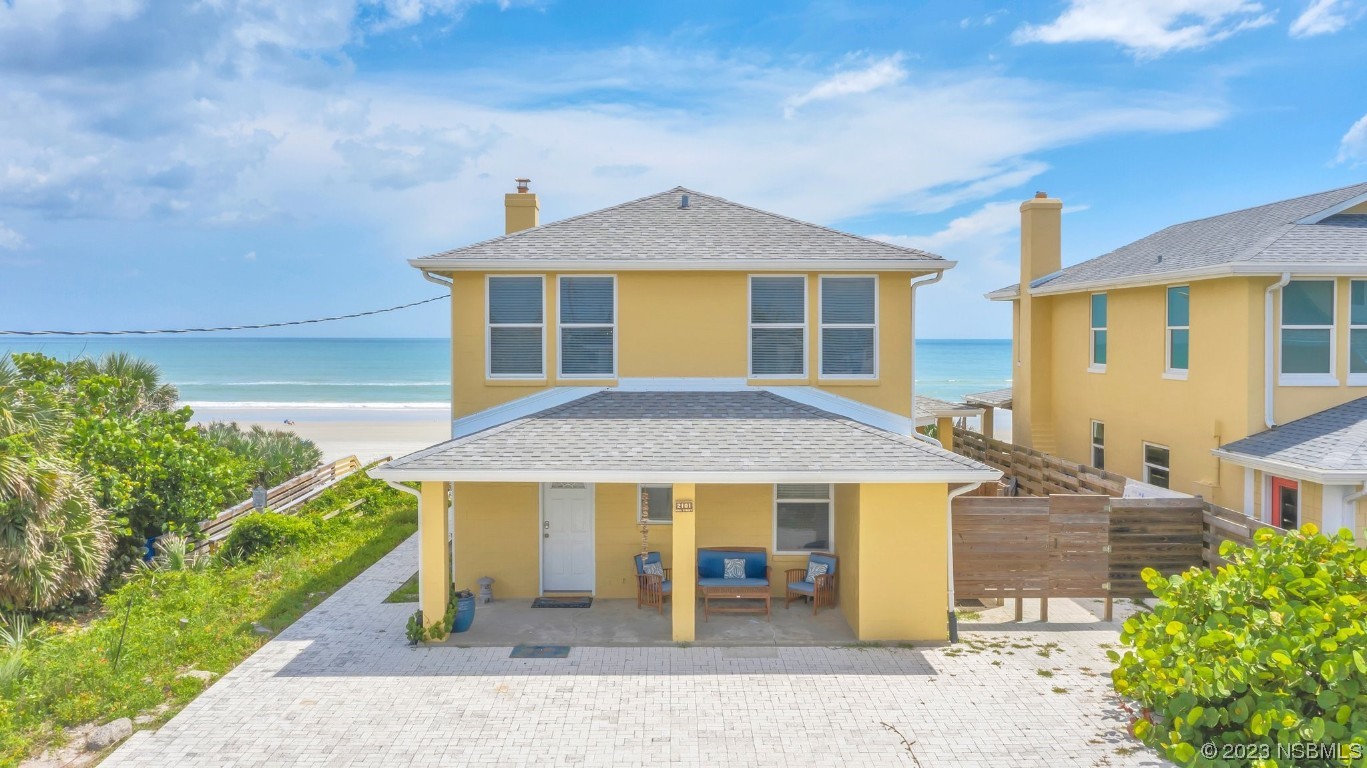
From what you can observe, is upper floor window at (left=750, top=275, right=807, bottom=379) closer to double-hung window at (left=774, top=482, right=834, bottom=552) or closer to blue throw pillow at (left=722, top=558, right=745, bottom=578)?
double-hung window at (left=774, top=482, right=834, bottom=552)

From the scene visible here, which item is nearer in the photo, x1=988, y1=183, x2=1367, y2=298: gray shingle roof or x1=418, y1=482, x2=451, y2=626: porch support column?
x1=418, y1=482, x2=451, y2=626: porch support column

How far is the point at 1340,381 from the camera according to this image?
1340 cm

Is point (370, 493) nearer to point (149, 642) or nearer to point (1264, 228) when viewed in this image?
point (149, 642)

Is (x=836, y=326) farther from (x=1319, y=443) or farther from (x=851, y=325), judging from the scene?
(x=1319, y=443)

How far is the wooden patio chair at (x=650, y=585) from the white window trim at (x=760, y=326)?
3.64m

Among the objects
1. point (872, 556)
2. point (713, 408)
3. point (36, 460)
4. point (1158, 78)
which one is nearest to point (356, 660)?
point (36, 460)

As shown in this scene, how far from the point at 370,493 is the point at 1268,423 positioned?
1992cm

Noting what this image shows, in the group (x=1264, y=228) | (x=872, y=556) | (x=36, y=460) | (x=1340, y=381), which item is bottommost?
(x=872, y=556)

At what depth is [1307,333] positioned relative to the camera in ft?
43.9

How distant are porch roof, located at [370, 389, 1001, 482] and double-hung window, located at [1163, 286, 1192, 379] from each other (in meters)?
7.05

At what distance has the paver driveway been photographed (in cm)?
795

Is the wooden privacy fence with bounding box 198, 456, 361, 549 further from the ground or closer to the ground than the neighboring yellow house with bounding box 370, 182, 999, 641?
closer to the ground

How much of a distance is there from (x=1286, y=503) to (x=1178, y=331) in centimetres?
415

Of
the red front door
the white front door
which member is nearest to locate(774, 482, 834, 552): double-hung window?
the white front door
